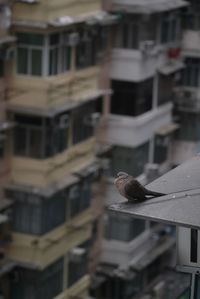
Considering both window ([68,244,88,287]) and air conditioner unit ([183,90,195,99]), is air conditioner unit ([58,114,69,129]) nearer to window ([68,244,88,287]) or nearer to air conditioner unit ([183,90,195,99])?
window ([68,244,88,287])

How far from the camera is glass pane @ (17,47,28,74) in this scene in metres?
13.0

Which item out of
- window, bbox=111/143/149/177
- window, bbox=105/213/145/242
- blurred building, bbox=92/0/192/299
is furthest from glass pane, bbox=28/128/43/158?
window, bbox=105/213/145/242

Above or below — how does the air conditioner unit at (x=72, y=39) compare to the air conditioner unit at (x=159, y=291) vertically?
above

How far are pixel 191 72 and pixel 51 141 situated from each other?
19.0 feet

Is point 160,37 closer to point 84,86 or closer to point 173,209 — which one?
point 84,86

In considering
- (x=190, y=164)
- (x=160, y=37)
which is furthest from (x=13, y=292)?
(x=190, y=164)

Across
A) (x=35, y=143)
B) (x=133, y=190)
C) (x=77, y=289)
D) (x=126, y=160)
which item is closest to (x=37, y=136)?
(x=35, y=143)

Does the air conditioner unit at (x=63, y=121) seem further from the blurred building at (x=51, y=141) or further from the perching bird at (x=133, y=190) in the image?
the perching bird at (x=133, y=190)

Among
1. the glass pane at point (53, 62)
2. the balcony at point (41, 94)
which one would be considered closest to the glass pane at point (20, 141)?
the balcony at point (41, 94)

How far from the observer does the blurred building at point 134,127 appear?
15852mm

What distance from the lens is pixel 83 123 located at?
14.6 metres

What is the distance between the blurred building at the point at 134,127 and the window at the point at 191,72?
1137 millimetres

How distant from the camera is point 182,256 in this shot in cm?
408

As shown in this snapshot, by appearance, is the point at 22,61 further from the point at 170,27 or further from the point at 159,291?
the point at 159,291
